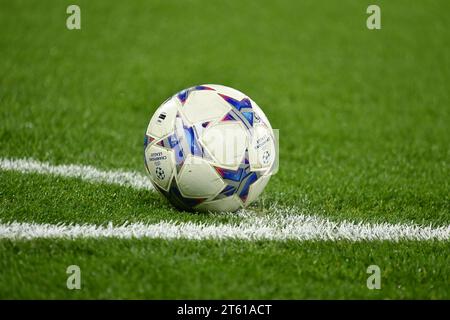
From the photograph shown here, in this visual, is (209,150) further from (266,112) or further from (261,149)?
(266,112)

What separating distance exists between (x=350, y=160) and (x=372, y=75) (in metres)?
3.97

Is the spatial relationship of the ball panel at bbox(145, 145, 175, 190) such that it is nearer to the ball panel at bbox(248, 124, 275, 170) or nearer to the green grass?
the green grass

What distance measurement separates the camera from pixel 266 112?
755 cm

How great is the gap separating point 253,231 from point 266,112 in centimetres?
377

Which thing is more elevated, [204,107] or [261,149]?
[204,107]

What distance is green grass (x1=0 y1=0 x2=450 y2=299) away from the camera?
3.38m

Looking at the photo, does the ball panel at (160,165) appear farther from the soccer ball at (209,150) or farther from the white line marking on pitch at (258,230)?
the white line marking on pitch at (258,230)

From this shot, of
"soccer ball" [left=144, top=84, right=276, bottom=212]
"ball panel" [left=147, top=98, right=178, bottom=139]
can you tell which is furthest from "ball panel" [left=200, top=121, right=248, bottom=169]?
"ball panel" [left=147, top=98, right=178, bottom=139]

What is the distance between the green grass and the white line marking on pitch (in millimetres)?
105

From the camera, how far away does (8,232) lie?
3.70 meters

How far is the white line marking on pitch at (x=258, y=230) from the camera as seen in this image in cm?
373

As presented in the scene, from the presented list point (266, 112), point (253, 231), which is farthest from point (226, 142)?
point (266, 112)
